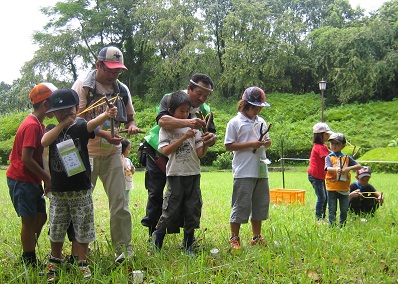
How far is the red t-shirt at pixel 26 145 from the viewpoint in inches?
119

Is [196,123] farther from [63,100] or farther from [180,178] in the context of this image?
[63,100]

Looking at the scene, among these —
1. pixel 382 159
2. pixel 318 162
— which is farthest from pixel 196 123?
pixel 382 159

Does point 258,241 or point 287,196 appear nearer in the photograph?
point 258,241

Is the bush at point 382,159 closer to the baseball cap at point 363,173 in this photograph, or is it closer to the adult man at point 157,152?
the baseball cap at point 363,173

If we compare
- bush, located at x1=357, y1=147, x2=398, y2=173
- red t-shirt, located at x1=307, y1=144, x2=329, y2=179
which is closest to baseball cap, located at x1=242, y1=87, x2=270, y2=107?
red t-shirt, located at x1=307, y1=144, x2=329, y2=179

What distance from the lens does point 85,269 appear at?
288cm

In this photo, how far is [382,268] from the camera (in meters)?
3.01

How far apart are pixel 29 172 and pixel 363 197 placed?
383 cm

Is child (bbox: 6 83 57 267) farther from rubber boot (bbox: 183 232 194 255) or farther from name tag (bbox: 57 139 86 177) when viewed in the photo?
rubber boot (bbox: 183 232 194 255)

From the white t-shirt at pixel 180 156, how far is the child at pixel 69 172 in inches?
26.3

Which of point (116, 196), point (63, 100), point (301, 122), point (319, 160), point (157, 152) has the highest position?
point (63, 100)

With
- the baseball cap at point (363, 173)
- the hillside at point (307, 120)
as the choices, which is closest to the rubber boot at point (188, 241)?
the baseball cap at point (363, 173)

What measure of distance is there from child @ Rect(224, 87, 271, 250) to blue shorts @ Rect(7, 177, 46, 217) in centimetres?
164

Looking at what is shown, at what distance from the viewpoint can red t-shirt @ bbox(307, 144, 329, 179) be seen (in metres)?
5.32
